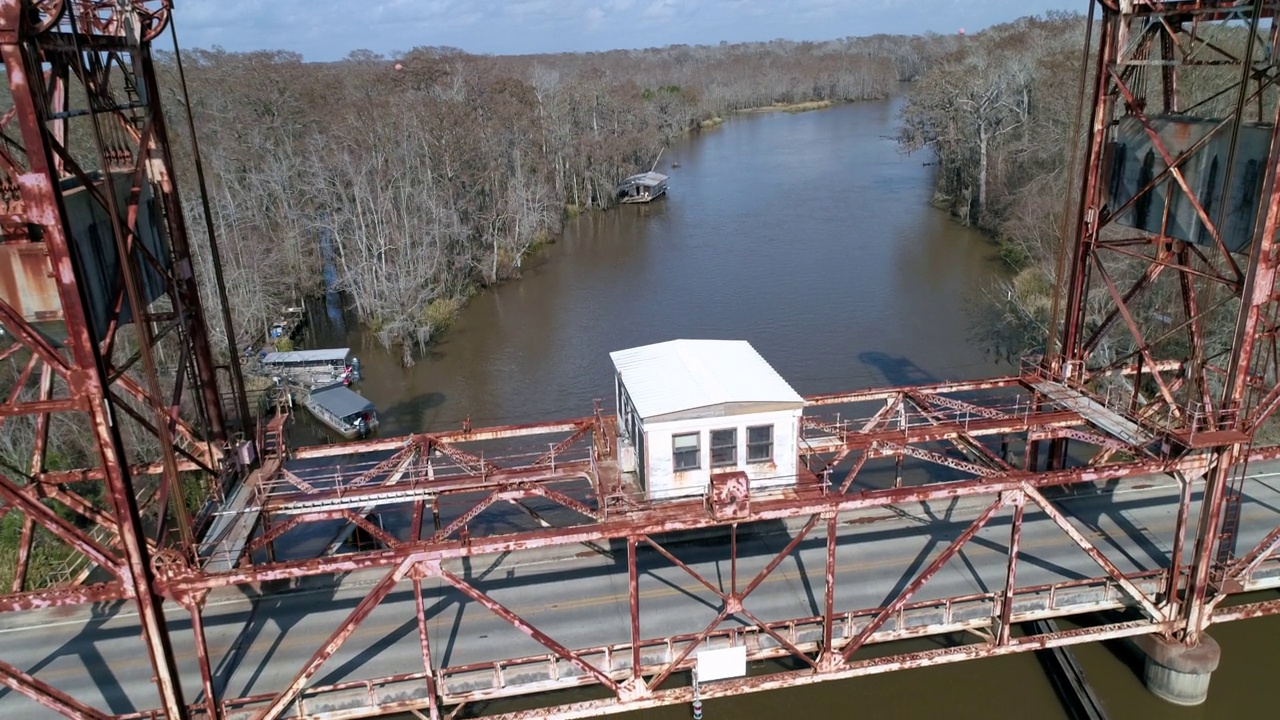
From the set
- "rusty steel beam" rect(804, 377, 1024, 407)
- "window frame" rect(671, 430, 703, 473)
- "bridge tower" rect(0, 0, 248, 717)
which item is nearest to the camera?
"bridge tower" rect(0, 0, 248, 717)

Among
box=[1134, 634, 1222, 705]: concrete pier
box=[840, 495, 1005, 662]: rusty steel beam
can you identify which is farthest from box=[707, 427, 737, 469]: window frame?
box=[1134, 634, 1222, 705]: concrete pier

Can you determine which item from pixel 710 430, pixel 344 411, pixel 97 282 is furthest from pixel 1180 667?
pixel 344 411

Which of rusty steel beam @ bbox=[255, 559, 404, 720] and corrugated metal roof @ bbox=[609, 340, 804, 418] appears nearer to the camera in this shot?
rusty steel beam @ bbox=[255, 559, 404, 720]

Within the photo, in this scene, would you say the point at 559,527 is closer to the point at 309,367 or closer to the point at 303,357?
the point at 309,367

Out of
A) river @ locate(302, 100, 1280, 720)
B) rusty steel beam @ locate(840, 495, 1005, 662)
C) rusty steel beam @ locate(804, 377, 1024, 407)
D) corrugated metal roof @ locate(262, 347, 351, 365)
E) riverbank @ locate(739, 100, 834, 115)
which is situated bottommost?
river @ locate(302, 100, 1280, 720)

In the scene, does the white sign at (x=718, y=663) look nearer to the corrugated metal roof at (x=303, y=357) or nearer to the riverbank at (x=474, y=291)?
the corrugated metal roof at (x=303, y=357)

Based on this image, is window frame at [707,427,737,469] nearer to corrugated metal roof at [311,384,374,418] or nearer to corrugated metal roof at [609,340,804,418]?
corrugated metal roof at [609,340,804,418]

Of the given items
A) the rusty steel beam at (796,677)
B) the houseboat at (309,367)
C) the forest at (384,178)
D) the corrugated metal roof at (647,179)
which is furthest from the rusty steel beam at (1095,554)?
the corrugated metal roof at (647,179)
